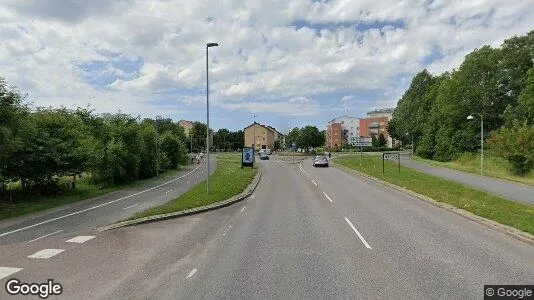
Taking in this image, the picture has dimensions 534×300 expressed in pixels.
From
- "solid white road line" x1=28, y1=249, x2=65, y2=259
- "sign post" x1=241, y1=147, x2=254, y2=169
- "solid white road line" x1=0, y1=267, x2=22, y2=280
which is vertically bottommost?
"solid white road line" x1=28, y1=249, x2=65, y2=259

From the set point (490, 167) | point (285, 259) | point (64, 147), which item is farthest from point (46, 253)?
point (490, 167)

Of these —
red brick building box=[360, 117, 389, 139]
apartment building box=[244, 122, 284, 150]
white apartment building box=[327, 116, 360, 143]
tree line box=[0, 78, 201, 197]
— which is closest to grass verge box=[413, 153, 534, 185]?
tree line box=[0, 78, 201, 197]

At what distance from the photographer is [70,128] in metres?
30.3

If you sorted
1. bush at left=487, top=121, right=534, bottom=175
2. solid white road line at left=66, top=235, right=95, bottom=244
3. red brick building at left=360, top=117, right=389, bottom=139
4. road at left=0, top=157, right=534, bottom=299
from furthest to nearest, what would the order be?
red brick building at left=360, top=117, right=389, bottom=139 → bush at left=487, top=121, right=534, bottom=175 → solid white road line at left=66, top=235, right=95, bottom=244 → road at left=0, top=157, right=534, bottom=299

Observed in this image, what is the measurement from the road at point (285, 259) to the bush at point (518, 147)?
28916 millimetres

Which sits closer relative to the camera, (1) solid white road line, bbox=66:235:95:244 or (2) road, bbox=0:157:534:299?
(2) road, bbox=0:157:534:299

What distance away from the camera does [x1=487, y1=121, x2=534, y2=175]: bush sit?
40000 millimetres

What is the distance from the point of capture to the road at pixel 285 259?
762 cm

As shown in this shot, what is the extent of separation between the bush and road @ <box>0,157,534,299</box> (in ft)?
94.9

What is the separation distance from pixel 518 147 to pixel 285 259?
38.3 m

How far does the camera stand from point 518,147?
40.7 m

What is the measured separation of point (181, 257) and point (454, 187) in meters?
22.8

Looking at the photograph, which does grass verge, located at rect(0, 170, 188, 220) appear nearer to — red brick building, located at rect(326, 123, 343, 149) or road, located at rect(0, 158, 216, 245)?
road, located at rect(0, 158, 216, 245)

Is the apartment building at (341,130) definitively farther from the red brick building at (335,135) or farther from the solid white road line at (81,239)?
the solid white road line at (81,239)
